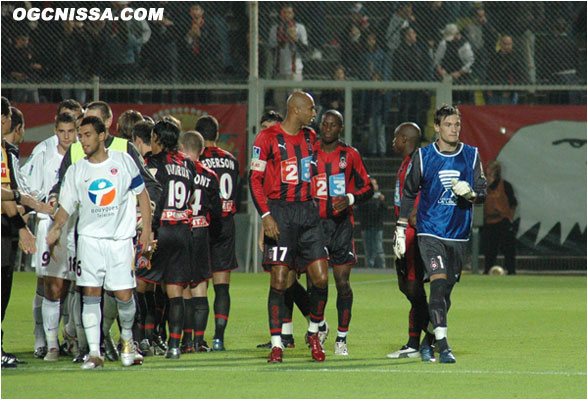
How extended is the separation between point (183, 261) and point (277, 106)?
10.7 m

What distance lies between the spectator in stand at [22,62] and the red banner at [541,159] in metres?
8.30

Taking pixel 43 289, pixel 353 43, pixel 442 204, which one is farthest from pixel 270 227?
pixel 353 43

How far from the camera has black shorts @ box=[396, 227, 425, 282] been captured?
30.1 ft

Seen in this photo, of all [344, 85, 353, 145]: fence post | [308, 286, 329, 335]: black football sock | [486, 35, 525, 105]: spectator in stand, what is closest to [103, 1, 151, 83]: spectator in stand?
[344, 85, 353, 145]: fence post

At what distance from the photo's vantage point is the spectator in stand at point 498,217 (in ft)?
62.1

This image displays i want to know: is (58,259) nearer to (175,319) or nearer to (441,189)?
(175,319)

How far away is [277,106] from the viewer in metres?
19.4

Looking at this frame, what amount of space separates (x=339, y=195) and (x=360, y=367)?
77.1 inches

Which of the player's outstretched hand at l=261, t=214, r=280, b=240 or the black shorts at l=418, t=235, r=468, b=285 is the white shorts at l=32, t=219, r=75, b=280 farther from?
the black shorts at l=418, t=235, r=468, b=285

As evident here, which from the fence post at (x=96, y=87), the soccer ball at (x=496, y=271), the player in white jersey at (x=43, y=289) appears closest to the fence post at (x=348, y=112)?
the soccer ball at (x=496, y=271)

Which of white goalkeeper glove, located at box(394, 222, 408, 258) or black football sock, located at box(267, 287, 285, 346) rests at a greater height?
white goalkeeper glove, located at box(394, 222, 408, 258)

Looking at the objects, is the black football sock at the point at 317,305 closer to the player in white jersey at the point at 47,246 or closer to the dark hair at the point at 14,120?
the player in white jersey at the point at 47,246

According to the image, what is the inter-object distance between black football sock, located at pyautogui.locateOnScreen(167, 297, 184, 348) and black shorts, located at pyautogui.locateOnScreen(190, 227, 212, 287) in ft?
1.24

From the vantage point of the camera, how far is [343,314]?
9.27 m
